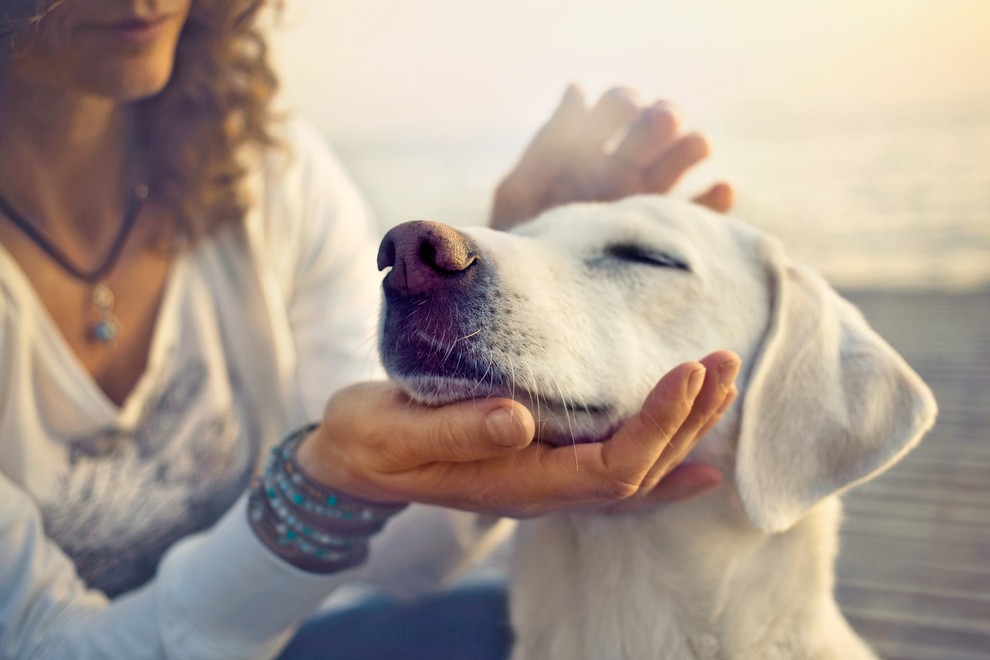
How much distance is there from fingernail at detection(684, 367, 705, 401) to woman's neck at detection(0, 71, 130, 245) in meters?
1.09

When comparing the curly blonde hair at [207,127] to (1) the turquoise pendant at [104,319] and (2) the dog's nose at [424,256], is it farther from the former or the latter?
(2) the dog's nose at [424,256]

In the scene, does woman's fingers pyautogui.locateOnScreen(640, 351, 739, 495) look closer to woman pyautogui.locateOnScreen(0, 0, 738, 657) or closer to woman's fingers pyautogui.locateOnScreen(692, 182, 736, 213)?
woman pyautogui.locateOnScreen(0, 0, 738, 657)

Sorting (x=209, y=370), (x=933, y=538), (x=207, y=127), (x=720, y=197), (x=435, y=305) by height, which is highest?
(x=207, y=127)

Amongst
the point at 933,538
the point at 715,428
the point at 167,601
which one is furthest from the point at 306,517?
the point at 933,538

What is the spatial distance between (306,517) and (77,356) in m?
0.65

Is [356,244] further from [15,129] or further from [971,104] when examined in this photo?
[971,104]

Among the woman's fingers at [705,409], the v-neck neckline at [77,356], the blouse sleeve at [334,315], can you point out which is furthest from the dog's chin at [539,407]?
the v-neck neckline at [77,356]

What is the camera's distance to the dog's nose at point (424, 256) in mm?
981

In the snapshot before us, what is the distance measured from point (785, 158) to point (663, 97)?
189 centimetres

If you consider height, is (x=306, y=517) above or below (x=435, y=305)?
below

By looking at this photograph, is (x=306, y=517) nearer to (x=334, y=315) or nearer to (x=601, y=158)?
(x=334, y=315)

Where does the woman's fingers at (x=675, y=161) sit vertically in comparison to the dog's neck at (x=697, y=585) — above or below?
above

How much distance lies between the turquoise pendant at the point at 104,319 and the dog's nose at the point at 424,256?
2.92 feet

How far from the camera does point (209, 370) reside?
1.78 meters
